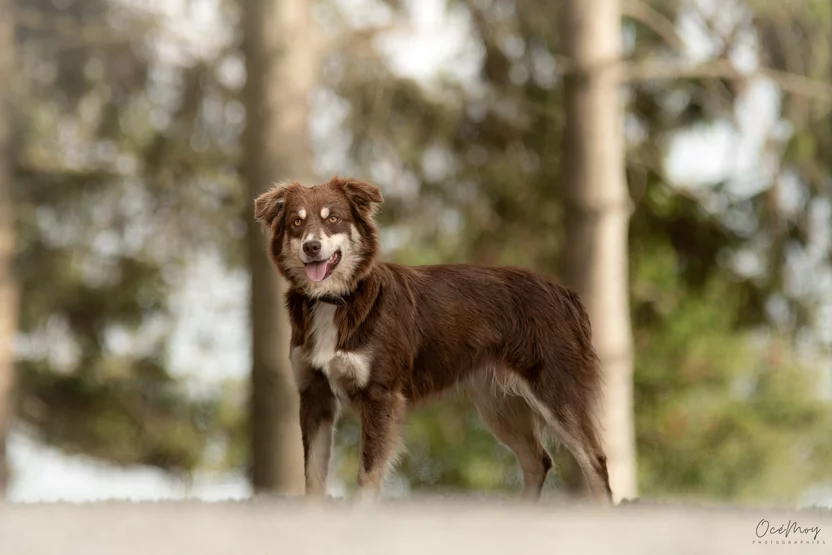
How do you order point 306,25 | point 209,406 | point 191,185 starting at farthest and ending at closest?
point 209,406 → point 191,185 → point 306,25

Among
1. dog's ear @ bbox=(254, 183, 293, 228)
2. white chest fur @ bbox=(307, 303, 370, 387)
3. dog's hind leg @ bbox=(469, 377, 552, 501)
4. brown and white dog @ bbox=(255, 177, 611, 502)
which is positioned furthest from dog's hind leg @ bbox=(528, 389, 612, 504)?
dog's ear @ bbox=(254, 183, 293, 228)

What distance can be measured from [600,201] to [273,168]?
283 cm

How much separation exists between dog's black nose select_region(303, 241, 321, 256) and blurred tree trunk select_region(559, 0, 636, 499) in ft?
14.9

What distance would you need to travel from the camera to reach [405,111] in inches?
483

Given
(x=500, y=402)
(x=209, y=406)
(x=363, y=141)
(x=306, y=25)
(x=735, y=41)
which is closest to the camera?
(x=500, y=402)

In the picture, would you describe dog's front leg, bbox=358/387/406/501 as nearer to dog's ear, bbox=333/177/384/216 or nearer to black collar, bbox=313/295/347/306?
black collar, bbox=313/295/347/306

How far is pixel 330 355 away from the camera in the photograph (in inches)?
200

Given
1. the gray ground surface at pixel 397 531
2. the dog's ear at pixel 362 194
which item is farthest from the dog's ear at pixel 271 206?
the gray ground surface at pixel 397 531

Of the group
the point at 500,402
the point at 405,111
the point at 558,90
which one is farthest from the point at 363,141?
the point at 500,402

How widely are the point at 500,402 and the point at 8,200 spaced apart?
29.4 feet

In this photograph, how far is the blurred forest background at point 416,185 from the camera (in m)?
9.37

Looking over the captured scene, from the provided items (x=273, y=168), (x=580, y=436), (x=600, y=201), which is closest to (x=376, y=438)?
(x=580, y=436)

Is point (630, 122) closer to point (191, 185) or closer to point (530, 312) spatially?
point (191, 185)
